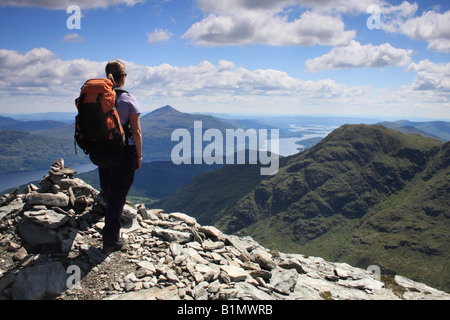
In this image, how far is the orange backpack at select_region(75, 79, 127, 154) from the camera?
831cm

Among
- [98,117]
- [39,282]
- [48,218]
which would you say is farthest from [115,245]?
[98,117]

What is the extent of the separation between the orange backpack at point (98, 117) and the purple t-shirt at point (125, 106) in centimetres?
43

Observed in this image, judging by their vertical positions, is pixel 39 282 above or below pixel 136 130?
below

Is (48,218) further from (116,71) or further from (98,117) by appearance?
(116,71)

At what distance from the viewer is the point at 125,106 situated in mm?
9133

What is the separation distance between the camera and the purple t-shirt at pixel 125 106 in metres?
9.09

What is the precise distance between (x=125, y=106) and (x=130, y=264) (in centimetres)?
501

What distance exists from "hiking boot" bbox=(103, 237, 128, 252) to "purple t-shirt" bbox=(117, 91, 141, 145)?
4.03m

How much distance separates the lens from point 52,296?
26.8ft

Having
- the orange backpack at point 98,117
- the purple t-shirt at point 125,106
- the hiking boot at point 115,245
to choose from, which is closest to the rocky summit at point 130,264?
the hiking boot at point 115,245

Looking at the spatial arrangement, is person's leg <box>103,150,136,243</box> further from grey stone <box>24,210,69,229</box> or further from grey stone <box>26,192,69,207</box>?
grey stone <box>26,192,69,207</box>
